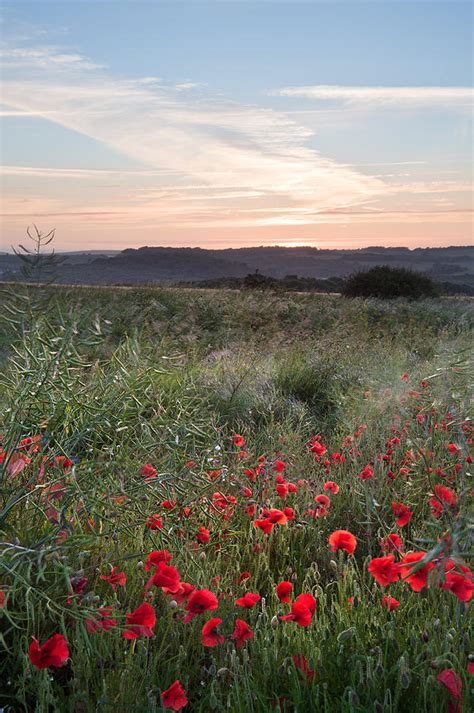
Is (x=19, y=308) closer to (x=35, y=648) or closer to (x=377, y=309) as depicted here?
(x=35, y=648)

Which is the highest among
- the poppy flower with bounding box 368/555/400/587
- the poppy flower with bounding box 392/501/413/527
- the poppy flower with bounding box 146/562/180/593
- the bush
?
the bush

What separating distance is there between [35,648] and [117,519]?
3.79 feet

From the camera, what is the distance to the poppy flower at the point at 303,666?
1.83 m

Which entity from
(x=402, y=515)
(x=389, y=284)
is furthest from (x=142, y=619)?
(x=389, y=284)

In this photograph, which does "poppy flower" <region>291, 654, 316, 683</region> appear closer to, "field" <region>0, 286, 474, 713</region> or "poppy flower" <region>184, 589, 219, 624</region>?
"field" <region>0, 286, 474, 713</region>

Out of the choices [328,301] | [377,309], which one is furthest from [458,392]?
[328,301]

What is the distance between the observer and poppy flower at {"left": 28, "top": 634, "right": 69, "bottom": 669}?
1.70 m

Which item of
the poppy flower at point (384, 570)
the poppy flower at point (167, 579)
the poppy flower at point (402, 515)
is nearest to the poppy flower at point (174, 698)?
the poppy flower at point (167, 579)

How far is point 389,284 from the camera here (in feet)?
73.0

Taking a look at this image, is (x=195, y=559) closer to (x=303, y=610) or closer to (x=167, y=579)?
(x=167, y=579)

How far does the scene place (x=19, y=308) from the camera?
2.59 metres

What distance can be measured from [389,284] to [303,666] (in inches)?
836

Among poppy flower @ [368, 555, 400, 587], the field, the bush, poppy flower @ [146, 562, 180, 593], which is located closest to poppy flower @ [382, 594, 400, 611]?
the field

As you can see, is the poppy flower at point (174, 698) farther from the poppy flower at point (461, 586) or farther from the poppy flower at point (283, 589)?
the poppy flower at point (461, 586)
